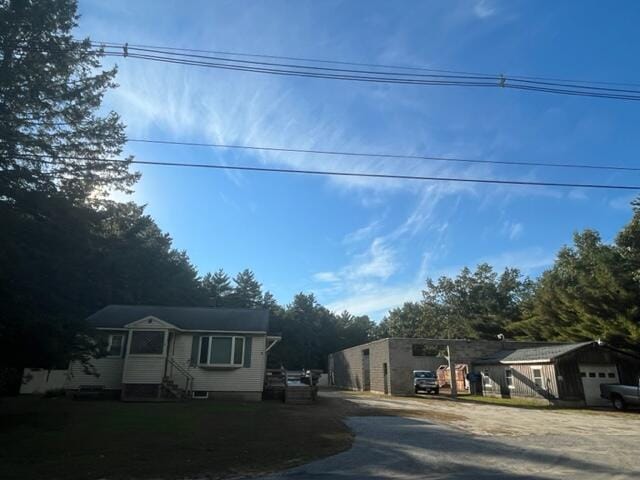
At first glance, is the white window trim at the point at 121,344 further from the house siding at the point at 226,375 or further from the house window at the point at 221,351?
the house window at the point at 221,351

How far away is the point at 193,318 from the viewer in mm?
23438

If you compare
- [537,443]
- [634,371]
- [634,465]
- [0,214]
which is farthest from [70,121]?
[634,371]

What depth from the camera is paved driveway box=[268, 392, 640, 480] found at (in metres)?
7.85

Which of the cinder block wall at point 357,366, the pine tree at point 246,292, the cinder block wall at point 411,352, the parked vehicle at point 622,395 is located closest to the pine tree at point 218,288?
the pine tree at point 246,292

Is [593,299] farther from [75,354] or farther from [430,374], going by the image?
[75,354]

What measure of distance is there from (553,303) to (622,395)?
17.7 m

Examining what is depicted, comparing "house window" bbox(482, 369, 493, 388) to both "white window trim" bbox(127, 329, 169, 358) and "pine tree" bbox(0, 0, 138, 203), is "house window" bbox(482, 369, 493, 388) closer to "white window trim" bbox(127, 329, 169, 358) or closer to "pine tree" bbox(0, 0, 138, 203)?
"white window trim" bbox(127, 329, 169, 358)

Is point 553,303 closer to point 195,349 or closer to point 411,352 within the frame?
point 411,352

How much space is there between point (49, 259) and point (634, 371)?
31.3 meters

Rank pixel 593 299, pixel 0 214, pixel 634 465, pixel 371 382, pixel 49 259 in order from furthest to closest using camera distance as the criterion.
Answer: pixel 371 382 → pixel 593 299 → pixel 49 259 → pixel 0 214 → pixel 634 465

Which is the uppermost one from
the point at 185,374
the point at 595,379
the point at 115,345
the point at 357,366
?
the point at 115,345

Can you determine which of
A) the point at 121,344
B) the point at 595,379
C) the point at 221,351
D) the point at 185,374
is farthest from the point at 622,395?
the point at 121,344

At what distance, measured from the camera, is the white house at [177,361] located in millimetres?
20297

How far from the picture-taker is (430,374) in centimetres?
3353
